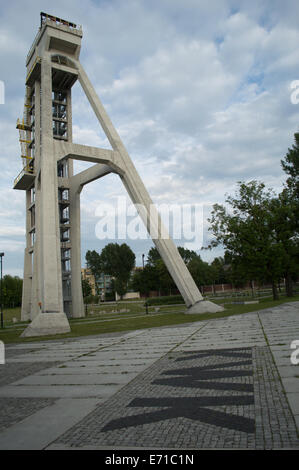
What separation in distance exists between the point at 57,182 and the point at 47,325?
9091 mm


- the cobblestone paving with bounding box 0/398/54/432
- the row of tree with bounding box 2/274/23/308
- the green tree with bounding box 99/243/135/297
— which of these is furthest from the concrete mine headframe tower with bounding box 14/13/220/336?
the row of tree with bounding box 2/274/23/308

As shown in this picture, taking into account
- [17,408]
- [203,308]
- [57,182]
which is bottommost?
[203,308]

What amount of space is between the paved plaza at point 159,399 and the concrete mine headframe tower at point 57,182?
1143 centimetres

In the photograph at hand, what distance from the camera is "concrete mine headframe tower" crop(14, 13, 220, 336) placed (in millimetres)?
21156

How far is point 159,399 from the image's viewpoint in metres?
5.29

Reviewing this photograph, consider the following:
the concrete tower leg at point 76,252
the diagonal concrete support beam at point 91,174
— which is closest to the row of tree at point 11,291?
the concrete tower leg at point 76,252

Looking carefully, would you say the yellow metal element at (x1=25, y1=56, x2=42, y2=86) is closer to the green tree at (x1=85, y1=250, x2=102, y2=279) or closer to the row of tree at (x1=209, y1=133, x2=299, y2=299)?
the row of tree at (x1=209, y1=133, x2=299, y2=299)

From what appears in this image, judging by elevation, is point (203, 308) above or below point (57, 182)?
below

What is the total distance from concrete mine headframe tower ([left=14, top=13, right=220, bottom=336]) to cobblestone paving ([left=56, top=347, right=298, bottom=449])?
13.7m

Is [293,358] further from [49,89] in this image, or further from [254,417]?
[49,89]

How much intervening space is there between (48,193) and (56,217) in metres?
1.53

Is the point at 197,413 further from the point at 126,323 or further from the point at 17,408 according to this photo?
the point at 126,323

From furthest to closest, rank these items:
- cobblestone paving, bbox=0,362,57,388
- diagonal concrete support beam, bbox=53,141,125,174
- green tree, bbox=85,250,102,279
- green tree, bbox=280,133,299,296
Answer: green tree, bbox=85,250,102,279
green tree, bbox=280,133,299,296
diagonal concrete support beam, bbox=53,141,125,174
cobblestone paving, bbox=0,362,57,388

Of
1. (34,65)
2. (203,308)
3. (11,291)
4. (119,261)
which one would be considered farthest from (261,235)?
(11,291)
